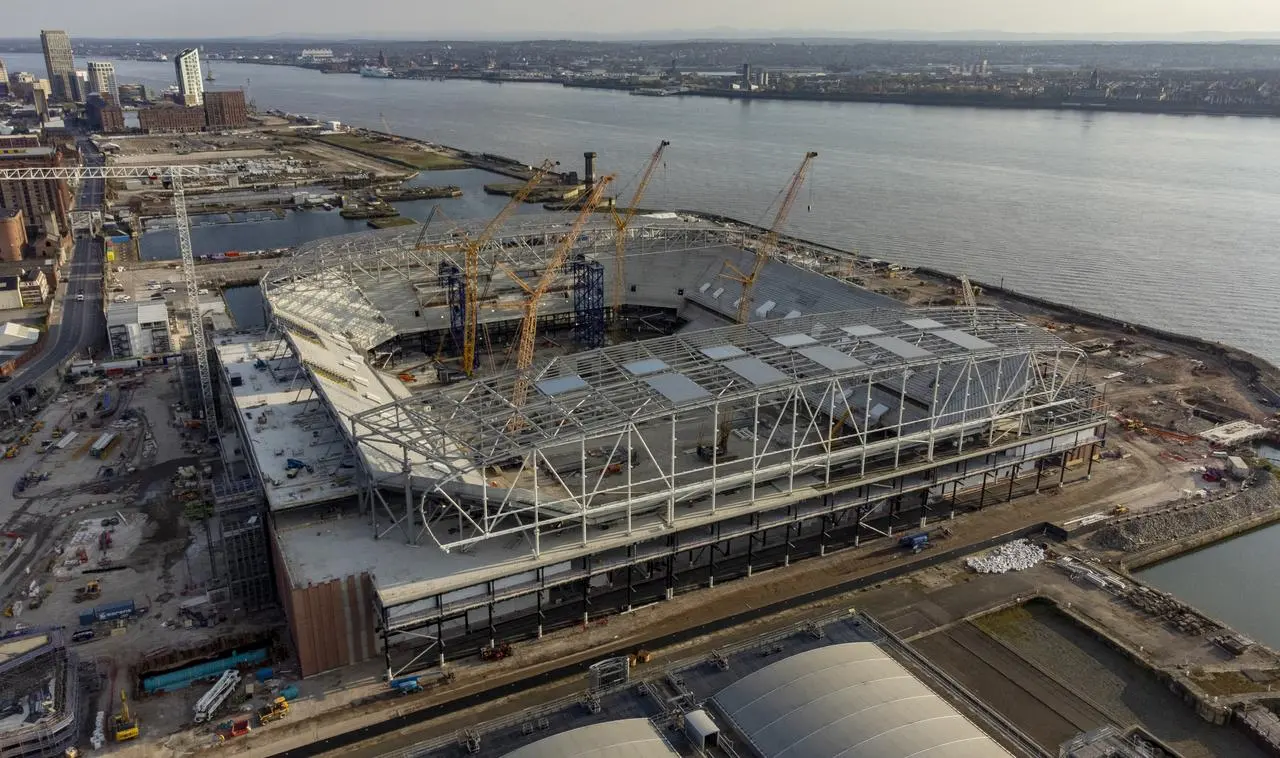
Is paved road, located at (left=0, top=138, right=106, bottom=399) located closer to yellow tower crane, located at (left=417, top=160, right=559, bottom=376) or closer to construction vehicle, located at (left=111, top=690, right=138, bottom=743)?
yellow tower crane, located at (left=417, top=160, right=559, bottom=376)

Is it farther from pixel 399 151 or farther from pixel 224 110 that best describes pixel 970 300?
pixel 224 110

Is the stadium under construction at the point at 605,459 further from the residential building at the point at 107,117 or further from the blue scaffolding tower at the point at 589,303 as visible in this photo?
the residential building at the point at 107,117

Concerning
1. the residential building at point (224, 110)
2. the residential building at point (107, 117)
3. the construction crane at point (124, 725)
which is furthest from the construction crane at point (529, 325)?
the residential building at point (107, 117)

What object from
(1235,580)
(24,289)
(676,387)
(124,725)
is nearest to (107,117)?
(24,289)

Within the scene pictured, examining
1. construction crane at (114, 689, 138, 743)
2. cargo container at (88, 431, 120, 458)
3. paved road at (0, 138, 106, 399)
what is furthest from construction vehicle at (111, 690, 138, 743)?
paved road at (0, 138, 106, 399)

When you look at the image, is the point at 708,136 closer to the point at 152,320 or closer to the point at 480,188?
the point at 480,188

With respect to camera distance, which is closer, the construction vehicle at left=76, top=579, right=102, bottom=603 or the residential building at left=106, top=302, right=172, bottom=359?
the construction vehicle at left=76, top=579, right=102, bottom=603
